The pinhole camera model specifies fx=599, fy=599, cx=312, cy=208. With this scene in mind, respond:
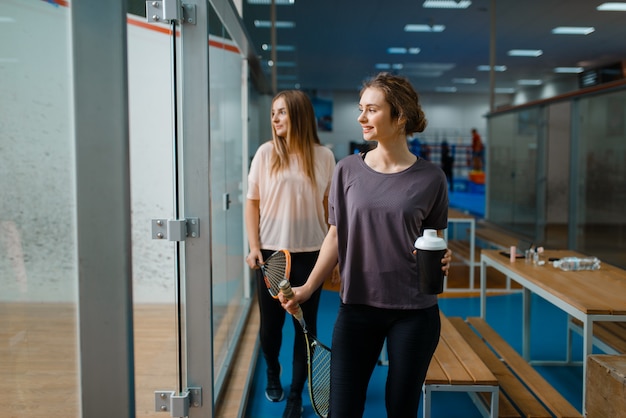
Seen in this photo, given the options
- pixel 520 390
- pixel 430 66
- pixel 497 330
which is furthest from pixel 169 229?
pixel 430 66

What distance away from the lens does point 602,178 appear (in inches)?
213

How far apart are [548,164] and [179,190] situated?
5.65m

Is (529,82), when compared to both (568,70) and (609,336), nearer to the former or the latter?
(568,70)

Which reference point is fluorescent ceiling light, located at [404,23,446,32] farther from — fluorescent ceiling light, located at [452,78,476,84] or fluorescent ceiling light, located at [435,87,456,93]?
fluorescent ceiling light, located at [435,87,456,93]

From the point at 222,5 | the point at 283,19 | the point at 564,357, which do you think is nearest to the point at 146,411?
the point at 222,5

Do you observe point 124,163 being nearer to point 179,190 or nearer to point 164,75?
point 179,190

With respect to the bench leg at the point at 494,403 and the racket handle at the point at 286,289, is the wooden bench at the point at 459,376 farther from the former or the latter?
the racket handle at the point at 286,289

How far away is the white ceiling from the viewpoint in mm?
10016

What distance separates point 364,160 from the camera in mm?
2008

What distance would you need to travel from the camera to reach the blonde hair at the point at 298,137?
292 cm

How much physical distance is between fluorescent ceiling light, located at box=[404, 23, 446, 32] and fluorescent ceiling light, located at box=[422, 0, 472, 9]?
141 cm

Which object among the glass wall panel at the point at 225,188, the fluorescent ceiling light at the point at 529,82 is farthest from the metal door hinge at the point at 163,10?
the fluorescent ceiling light at the point at 529,82

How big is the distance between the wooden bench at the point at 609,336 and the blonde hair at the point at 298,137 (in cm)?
197

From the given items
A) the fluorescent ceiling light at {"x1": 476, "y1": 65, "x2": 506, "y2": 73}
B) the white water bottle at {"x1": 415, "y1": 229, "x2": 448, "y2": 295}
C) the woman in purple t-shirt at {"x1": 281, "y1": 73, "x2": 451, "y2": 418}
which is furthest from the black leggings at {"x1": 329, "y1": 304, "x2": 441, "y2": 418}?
the fluorescent ceiling light at {"x1": 476, "y1": 65, "x2": 506, "y2": 73}
